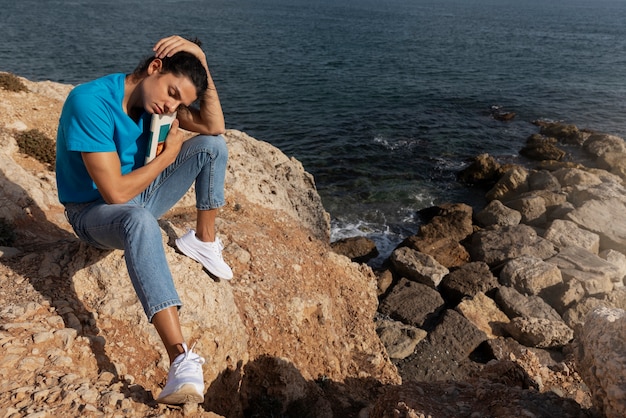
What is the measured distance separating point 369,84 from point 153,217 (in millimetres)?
36099

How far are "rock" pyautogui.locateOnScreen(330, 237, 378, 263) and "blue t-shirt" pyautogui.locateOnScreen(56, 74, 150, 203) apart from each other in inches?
458

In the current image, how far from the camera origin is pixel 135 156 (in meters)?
4.86

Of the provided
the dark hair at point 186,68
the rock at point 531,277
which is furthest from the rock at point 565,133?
the dark hair at point 186,68

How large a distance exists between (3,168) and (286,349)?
205 inches

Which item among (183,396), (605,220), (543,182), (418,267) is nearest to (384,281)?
(418,267)

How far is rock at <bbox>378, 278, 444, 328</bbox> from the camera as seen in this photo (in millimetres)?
11672

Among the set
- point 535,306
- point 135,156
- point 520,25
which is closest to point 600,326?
point 135,156

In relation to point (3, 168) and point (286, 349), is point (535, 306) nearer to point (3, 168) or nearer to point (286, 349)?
point (286, 349)

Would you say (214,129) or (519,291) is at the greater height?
(214,129)

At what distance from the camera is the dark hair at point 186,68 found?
436cm

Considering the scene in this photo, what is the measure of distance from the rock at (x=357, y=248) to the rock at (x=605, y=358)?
37.0 ft

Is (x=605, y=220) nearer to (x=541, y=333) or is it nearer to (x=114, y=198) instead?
(x=541, y=333)

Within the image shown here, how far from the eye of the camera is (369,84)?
3866 centimetres

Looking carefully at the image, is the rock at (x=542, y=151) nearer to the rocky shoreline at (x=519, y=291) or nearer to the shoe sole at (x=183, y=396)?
the rocky shoreline at (x=519, y=291)
